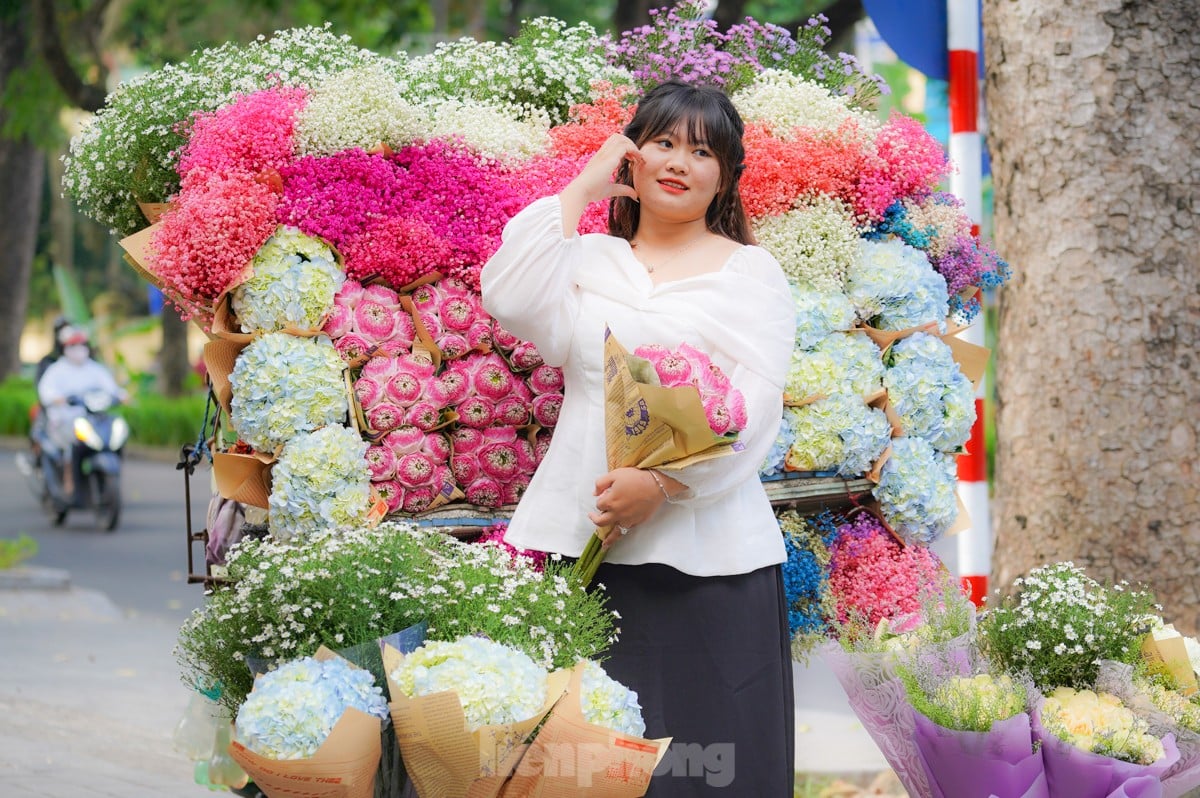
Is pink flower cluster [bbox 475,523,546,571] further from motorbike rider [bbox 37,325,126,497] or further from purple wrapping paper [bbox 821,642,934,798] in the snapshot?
motorbike rider [bbox 37,325,126,497]

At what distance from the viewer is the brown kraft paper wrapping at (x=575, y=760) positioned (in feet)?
9.50

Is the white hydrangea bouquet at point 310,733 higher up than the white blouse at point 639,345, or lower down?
lower down

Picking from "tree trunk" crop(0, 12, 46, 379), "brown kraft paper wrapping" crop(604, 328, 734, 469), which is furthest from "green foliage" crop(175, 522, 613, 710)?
"tree trunk" crop(0, 12, 46, 379)

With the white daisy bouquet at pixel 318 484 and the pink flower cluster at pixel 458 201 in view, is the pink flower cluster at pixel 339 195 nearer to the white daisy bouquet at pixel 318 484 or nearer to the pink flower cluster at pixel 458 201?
the pink flower cluster at pixel 458 201

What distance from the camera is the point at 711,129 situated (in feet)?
11.5

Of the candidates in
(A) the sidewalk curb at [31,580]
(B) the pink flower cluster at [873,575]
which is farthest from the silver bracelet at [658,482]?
(A) the sidewalk curb at [31,580]

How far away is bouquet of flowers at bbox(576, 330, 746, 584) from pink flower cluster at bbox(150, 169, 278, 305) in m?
1.02

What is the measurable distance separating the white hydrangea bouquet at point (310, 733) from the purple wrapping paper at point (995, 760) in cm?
135

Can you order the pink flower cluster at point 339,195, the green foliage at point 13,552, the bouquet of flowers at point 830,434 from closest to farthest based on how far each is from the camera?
the pink flower cluster at point 339,195
the bouquet of flowers at point 830,434
the green foliage at point 13,552

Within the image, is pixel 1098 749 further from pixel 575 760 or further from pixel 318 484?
pixel 318 484

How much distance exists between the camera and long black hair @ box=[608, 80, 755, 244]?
352cm

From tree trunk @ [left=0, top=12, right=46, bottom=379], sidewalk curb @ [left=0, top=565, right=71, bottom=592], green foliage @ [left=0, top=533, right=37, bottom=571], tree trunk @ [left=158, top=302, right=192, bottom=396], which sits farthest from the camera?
tree trunk @ [left=158, top=302, right=192, bottom=396]

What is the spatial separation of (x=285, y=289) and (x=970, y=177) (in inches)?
95.6

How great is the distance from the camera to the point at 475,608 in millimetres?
3129
